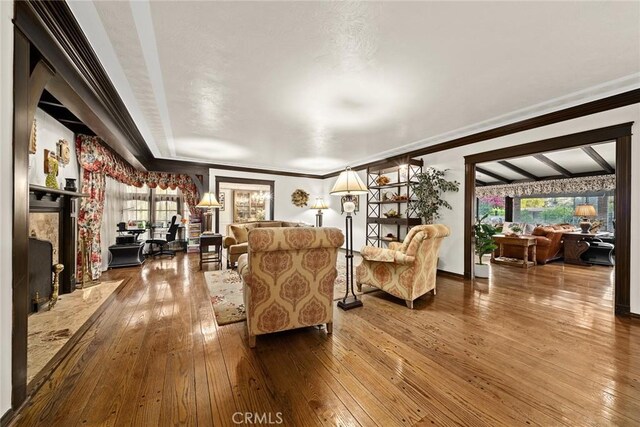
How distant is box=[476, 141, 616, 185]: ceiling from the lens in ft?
16.2

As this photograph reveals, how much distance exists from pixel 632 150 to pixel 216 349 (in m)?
4.62

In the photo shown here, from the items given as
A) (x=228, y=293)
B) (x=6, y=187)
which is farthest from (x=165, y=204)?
(x=6, y=187)

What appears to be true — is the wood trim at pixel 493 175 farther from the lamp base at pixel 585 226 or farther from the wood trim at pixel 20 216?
the wood trim at pixel 20 216

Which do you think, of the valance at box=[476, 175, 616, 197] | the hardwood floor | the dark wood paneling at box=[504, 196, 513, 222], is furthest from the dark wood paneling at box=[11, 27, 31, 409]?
the dark wood paneling at box=[504, 196, 513, 222]

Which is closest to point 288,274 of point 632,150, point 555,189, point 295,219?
point 632,150

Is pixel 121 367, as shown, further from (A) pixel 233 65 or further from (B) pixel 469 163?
(B) pixel 469 163

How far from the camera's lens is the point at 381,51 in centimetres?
200

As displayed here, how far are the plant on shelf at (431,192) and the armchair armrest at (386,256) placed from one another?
1.92m

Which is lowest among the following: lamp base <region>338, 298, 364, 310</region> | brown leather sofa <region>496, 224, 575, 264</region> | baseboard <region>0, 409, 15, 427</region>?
lamp base <region>338, 298, 364, 310</region>

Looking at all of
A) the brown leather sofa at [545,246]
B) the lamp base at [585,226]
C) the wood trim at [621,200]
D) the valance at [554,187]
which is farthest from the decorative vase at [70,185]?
the valance at [554,187]

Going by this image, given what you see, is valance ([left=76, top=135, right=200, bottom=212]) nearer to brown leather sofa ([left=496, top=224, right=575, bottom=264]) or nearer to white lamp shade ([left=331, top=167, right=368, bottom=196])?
white lamp shade ([left=331, top=167, right=368, bottom=196])

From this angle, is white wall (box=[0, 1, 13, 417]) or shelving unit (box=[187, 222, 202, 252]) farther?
shelving unit (box=[187, 222, 202, 252])

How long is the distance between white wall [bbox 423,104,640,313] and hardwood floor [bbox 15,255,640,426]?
34.6 inches

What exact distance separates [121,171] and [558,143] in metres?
7.34
